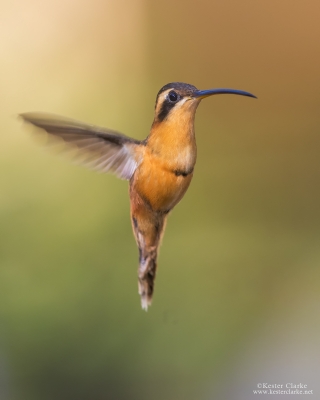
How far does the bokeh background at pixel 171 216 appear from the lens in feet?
3.00

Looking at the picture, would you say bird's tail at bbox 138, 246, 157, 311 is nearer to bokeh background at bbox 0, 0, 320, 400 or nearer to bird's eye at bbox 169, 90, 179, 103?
bokeh background at bbox 0, 0, 320, 400

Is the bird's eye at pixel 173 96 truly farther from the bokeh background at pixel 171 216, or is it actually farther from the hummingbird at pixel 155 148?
the bokeh background at pixel 171 216

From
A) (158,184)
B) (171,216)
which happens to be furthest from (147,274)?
(158,184)

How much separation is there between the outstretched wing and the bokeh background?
0.32 ft

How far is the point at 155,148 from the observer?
2.59ft

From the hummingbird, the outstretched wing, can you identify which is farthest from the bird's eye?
the outstretched wing

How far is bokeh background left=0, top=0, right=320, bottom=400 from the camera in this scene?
914 mm

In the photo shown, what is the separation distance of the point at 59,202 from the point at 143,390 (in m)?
0.55

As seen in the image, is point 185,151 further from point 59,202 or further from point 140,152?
point 59,202

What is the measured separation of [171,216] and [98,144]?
28 centimetres

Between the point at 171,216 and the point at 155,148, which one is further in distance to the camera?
the point at 171,216

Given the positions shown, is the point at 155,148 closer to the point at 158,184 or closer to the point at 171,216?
the point at 158,184

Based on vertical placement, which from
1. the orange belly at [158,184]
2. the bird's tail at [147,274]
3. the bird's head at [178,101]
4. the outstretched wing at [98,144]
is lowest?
the bird's tail at [147,274]

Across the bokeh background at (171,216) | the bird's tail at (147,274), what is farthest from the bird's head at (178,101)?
the bird's tail at (147,274)
